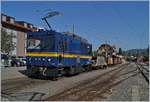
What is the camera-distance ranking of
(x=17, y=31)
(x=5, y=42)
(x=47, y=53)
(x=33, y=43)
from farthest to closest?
(x=17, y=31)
(x=5, y=42)
(x=33, y=43)
(x=47, y=53)

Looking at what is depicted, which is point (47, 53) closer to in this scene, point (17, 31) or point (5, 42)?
point (5, 42)

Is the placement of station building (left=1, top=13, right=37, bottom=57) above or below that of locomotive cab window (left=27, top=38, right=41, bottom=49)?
above

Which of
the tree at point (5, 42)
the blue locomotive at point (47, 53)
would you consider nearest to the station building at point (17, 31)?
the tree at point (5, 42)

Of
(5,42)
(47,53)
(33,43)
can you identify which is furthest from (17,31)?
(47,53)

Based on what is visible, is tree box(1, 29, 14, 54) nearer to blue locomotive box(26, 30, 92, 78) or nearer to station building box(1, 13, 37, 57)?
station building box(1, 13, 37, 57)

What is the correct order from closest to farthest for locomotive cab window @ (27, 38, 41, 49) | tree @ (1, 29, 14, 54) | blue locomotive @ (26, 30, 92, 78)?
1. blue locomotive @ (26, 30, 92, 78)
2. locomotive cab window @ (27, 38, 41, 49)
3. tree @ (1, 29, 14, 54)

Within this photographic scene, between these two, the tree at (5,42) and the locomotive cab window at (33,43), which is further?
the tree at (5,42)

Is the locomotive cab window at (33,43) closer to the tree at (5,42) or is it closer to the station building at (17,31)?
the tree at (5,42)

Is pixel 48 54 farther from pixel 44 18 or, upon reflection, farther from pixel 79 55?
pixel 79 55

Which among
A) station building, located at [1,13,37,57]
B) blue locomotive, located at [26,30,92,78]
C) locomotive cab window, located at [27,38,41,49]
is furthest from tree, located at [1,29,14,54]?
blue locomotive, located at [26,30,92,78]

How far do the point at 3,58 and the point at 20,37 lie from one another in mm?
31390

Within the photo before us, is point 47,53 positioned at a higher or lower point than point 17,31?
lower

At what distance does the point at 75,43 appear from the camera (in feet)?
83.7

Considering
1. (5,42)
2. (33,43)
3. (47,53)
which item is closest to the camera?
(47,53)
